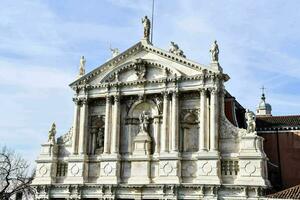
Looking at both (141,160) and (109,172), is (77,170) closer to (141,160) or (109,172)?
(109,172)

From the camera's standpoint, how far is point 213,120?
86.0ft

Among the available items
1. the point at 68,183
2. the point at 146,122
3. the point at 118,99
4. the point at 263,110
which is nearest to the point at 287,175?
the point at 146,122

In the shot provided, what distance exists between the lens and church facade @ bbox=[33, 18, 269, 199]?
83.9 feet

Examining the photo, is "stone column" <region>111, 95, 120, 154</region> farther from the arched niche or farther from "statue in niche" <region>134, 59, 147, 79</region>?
the arched niche

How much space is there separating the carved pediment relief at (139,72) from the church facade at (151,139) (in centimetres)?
6

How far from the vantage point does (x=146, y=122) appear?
2844 centimetres

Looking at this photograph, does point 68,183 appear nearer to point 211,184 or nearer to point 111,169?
point 111,169

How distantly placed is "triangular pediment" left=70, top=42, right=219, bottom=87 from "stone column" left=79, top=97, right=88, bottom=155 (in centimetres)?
153

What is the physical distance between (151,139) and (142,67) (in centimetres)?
440

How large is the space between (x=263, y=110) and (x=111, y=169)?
923 inches

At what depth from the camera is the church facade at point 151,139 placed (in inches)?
1007

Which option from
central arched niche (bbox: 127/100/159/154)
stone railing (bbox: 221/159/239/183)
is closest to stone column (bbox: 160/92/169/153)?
central arched niche (bbox: 127/100/159/154)

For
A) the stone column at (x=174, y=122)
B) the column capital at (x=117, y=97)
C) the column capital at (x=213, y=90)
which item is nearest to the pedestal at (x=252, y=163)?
the column capital at (x=213, y=90)

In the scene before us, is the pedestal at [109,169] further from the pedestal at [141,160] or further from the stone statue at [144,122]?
the stone statue at [144,122]
